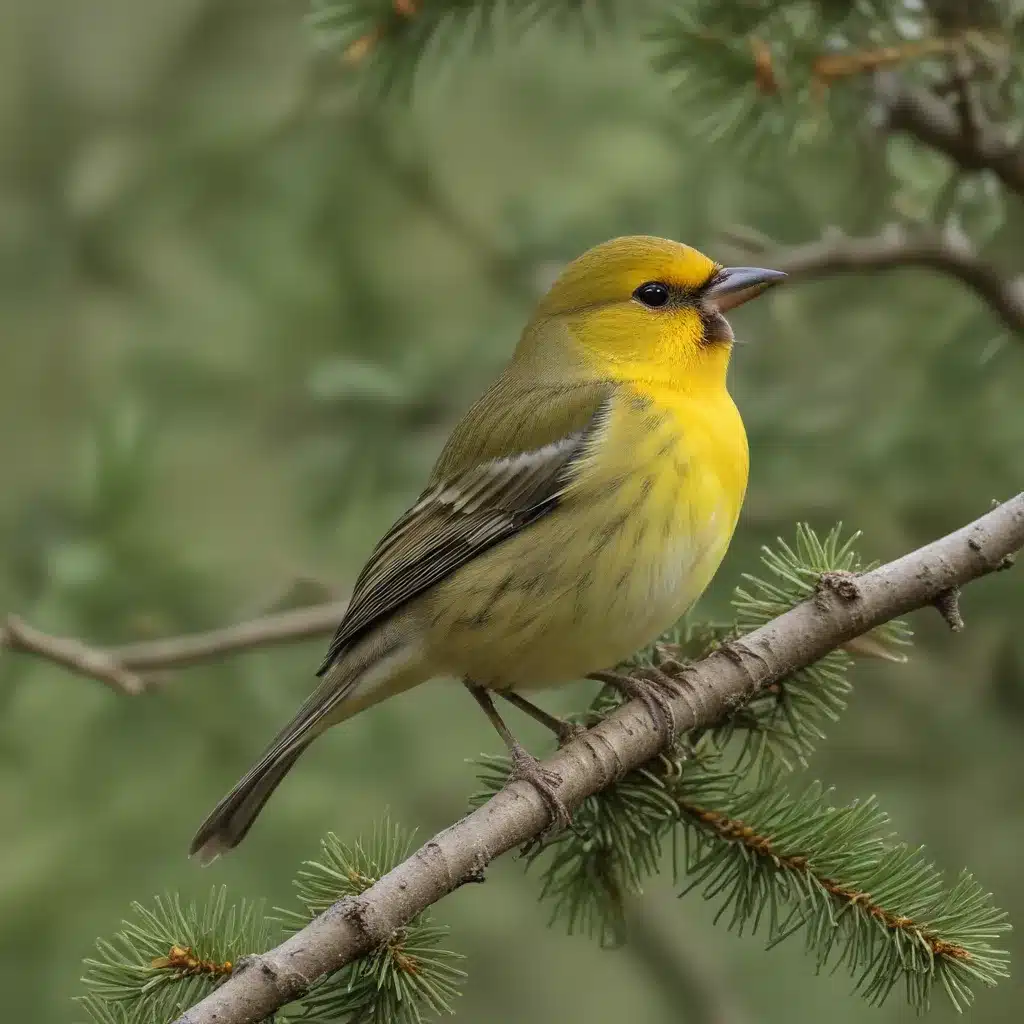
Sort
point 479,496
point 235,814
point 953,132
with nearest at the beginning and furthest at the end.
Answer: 1. point 235,814
2. point 953,132
3. point 479,496

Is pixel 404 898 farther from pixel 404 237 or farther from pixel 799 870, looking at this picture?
pixel 404 237

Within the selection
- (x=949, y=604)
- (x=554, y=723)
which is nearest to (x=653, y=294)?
(x=554, y=723)

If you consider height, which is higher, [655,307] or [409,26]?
[409,26]

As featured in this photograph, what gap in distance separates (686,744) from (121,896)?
2.09 metres

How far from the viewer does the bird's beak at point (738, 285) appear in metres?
3.73

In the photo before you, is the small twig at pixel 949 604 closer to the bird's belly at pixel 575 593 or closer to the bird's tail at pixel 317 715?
the bird's belly at pixel 575 593

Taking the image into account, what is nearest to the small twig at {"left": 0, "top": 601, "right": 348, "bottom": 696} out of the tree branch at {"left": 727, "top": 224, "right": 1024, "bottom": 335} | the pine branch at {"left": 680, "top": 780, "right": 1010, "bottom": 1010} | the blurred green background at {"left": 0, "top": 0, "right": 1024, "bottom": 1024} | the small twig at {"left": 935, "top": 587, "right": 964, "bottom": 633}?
the blurred green background at {"left": 0, "top": 0, "right": 1024, "bottom": 1024}

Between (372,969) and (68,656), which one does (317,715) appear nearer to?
(68,656)

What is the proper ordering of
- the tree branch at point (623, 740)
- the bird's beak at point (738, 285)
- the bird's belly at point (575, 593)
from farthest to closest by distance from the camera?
the bird's beak at point (738, 285) < the bird's belly at point (575, 593) < the tree branch at point (623, 740)

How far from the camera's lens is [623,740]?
9.14ft

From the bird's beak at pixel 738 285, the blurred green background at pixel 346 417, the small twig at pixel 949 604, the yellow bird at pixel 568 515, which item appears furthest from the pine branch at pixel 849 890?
the blurred green background at pixel 346 417

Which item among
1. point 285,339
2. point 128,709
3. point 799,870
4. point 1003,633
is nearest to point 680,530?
point 799,870

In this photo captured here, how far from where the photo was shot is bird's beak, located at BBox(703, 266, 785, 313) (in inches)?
147

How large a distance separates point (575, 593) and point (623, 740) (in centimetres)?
63
